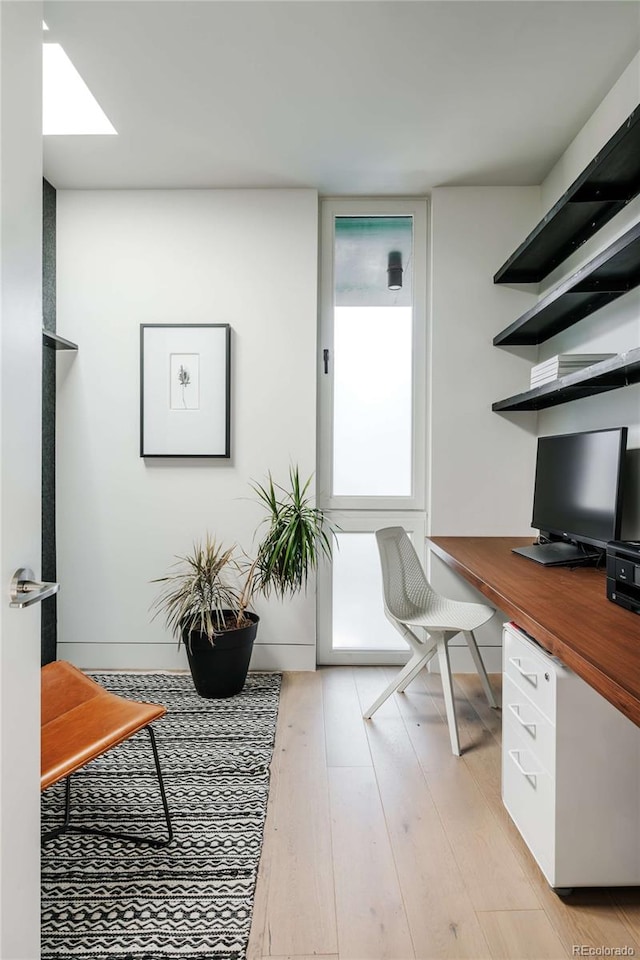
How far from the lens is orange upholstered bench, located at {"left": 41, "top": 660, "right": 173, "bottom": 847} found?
1.58m

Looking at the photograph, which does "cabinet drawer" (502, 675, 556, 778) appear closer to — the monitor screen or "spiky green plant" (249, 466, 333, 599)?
the monitor screen

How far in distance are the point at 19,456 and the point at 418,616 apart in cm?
212

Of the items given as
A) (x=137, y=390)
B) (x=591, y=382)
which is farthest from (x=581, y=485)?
(x=137, y=390)

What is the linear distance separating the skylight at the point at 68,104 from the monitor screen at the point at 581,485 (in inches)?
100

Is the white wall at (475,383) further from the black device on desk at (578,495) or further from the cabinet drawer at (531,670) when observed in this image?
the cabinet drawer at (531,670)

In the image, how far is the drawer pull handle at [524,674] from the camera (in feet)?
5.60

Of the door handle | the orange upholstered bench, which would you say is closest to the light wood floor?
the orange upholstered bench

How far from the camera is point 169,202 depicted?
Result: 10.9 feet

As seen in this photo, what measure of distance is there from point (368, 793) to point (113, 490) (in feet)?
7.00

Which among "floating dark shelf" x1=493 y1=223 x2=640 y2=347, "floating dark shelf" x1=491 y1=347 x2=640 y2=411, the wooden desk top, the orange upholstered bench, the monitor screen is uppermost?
"floating dark shelf" x1=493 y1=223 x2=640 y2=347

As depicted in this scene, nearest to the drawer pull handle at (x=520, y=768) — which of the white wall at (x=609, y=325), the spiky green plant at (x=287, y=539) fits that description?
the white wall at (x=609, y=325)

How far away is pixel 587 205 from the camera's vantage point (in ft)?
7.45

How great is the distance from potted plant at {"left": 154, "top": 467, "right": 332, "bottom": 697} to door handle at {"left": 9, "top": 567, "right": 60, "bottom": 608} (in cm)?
188

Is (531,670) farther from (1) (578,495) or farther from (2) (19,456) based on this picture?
(2) (19,456)
